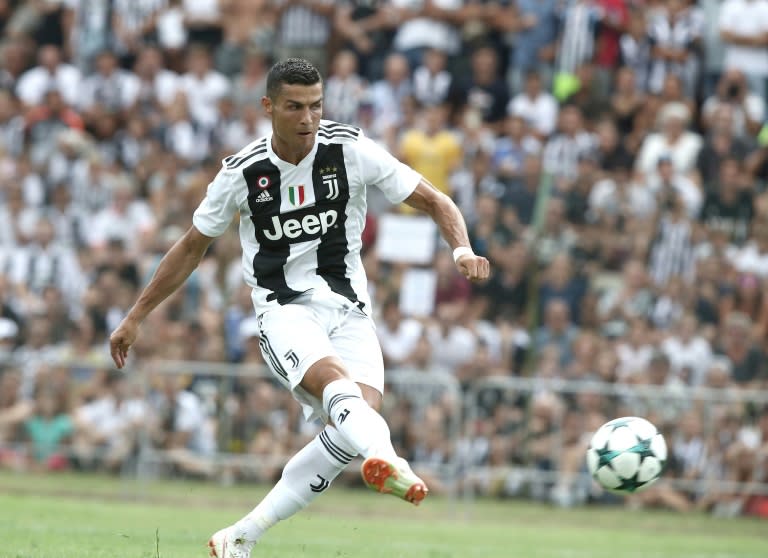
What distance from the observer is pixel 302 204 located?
8.77m

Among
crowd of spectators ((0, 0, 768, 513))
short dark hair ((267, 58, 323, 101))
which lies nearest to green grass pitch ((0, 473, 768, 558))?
crowd of spectators ((0, 0, 768, 513))

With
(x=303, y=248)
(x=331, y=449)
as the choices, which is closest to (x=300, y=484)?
(x=331, y=449)

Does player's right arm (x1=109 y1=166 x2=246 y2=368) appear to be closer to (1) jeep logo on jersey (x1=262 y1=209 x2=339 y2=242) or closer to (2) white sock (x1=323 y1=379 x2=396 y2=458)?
(1) jeep logo on jersey (x1=262 y1=209 x2=339 y2=242)

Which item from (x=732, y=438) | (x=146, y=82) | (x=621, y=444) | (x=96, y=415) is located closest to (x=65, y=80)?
(x=146, y=82)

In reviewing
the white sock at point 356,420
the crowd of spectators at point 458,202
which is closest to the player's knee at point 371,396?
the white sock at point 356,420

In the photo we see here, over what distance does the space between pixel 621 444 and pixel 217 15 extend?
1556 centimetres

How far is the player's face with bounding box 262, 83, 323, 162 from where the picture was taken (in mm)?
8422

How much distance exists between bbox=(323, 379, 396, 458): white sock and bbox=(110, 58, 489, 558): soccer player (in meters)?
0.35

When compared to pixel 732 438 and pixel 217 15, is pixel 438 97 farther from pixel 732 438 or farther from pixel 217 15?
pixel 732 438

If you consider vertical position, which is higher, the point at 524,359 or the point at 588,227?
the point at 588,227

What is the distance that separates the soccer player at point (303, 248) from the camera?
8625 millimetres

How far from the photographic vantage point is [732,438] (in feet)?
54.6

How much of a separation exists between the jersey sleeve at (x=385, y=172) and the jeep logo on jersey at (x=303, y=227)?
338mm

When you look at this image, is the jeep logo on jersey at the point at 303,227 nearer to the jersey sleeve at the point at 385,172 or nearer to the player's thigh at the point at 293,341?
the jersey sleeve at the point at 385,172
